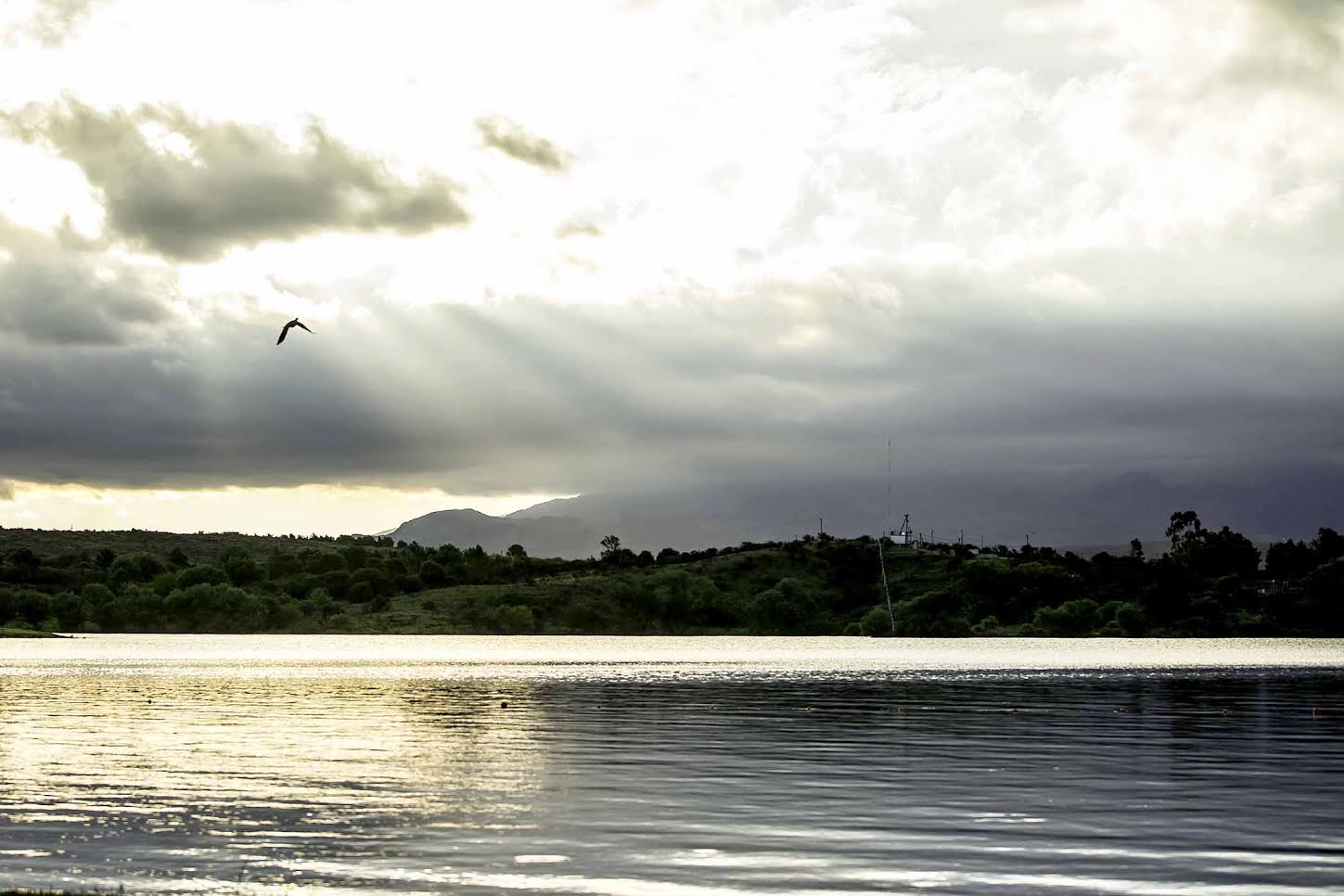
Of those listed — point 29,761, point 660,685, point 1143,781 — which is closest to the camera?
point 1143,781

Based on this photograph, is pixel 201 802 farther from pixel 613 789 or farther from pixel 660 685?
pixel 660 685

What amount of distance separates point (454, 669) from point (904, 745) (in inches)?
3963

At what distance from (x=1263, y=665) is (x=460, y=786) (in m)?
142

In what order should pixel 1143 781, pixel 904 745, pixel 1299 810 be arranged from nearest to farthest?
pixel 1299 810, pixel 1143 781, pixel 904 745

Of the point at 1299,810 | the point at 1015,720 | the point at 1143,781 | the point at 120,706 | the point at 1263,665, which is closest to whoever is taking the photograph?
the point at 1299,810

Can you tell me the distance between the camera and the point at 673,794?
→ 44.6 meters

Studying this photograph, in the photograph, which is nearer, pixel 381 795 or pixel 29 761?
pixel 381 795

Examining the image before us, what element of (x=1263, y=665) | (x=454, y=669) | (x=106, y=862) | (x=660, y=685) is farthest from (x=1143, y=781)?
(x=1263, y=665)

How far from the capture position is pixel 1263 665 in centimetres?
16988

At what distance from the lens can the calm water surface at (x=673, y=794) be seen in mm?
31219

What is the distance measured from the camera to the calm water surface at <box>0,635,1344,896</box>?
31219 mm

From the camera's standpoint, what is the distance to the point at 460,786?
47062 millimetres

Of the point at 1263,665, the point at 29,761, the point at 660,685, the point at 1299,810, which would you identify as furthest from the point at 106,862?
the point at 1263,665

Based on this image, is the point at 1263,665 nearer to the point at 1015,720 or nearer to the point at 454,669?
the point at 454,669
